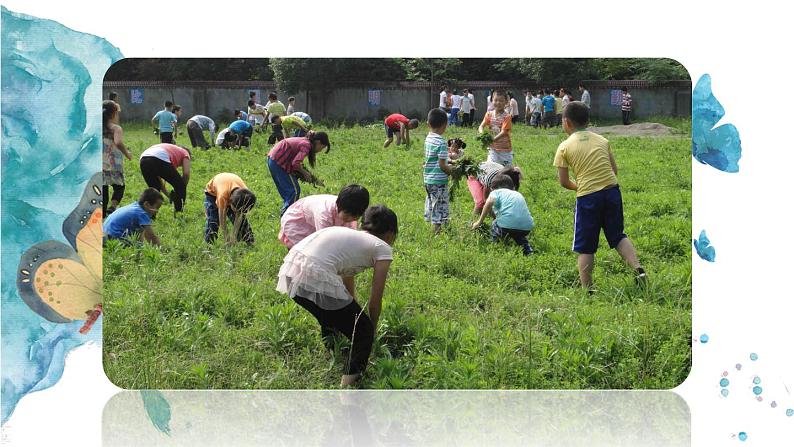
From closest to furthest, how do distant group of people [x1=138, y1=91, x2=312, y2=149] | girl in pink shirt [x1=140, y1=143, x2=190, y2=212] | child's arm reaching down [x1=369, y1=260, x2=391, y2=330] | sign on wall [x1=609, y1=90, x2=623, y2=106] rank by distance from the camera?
child's arm reaching down [x1=369, y1=260, x2=391, y2=330]
sign on wall [x1=609, y1=90, x2=623, y2=106]
distant group of people [x1=138, y1=91, x2=312, y2=149]
girl in pink shirt [x1=140, y1=143, x2=190, y2=212]

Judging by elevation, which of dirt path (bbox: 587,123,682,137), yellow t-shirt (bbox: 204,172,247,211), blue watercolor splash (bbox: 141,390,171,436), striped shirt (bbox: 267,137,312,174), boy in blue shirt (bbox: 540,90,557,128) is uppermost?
boy in blue shirt (bbox: 540,90,557,128)

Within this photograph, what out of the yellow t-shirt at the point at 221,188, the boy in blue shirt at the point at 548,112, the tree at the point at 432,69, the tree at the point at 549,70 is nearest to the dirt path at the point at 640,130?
the boy in blue shirt at the point at 548,112

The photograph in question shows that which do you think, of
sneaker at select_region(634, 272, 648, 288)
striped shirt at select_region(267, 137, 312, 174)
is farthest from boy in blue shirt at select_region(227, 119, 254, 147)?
sneaker at select_region(634, 272, 648, 288)

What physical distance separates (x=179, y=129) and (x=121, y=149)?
487 mm

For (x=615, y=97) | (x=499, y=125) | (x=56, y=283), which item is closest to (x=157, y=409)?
(x=56, y=283)

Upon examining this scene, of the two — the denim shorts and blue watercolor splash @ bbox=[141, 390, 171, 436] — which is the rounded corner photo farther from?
blue watercolor splash @ bbox=[141, 390, 171, 436]

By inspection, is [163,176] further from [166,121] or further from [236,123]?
[236,123]

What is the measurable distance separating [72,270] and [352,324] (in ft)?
6.72

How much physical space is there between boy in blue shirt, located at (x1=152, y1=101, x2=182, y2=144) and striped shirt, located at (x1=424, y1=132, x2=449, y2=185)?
1.97 metres

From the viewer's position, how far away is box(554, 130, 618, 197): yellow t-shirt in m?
7.62

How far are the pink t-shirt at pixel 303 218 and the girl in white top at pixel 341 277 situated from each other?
63 centimetres

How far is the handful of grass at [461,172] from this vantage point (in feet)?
27.2

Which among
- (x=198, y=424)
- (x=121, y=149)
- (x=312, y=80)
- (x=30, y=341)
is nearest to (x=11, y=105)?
(x=121, y=149)

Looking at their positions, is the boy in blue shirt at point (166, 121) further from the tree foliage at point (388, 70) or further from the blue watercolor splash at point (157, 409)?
the blue watercolor splash at point (157, 409)
